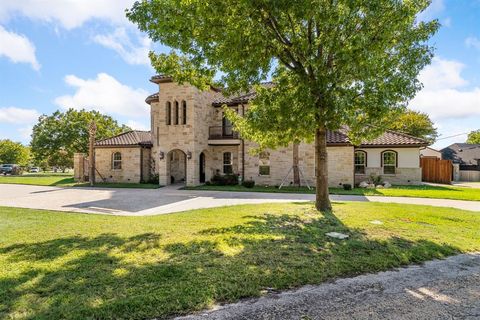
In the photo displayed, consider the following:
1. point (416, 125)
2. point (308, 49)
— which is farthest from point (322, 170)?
point (416, 125)

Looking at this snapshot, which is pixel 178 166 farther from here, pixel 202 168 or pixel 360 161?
pixel 360 161

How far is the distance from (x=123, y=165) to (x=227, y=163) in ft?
29.5

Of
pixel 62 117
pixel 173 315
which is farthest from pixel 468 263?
pixel 62 117

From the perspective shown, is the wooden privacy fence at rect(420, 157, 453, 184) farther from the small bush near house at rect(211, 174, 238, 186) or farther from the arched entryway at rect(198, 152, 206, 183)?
the arched entryway at rect(198, 152, 206, 183)

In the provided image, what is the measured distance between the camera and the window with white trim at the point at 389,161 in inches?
851

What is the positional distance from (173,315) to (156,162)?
21335 millimetres

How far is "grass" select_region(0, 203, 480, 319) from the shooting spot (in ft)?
12.4

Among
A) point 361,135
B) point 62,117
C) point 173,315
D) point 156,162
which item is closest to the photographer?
point 173,315

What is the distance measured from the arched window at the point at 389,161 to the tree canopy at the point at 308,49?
1400 centimetres

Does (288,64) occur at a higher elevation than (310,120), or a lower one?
higher

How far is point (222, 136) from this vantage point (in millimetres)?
23203

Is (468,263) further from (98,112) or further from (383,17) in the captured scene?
(98,112)

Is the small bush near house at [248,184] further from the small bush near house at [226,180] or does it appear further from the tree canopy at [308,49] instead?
the tree canopy at [308,49]

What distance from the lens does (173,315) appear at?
3471 millimetres
